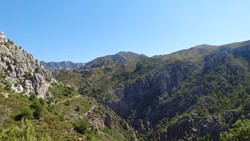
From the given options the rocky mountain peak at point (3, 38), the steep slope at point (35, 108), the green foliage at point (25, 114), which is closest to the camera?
the steep slope at point (35, 108)

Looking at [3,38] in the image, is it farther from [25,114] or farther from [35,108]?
[25,114]

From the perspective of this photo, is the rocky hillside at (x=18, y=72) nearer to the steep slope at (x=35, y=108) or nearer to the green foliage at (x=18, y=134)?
the steep slope at (x=35, y=108)

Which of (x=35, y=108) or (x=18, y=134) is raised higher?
(x=35, y=108)

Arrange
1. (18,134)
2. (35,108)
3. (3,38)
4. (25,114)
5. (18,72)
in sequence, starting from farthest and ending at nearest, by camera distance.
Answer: (3,38) < (18,72) < (35,108) < (25,114) < (18,134)

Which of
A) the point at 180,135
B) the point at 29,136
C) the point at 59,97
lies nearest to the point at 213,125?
the point at 180,135

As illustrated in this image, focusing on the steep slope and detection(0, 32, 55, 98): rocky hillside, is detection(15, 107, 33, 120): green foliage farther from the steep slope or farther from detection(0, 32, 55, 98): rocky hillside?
detection(0, 32, 55, 98): rocky hillside

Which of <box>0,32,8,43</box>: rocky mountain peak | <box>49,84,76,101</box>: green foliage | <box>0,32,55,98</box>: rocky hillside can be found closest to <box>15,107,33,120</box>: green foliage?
<box>0,32,55,98</box>: rocky hillside

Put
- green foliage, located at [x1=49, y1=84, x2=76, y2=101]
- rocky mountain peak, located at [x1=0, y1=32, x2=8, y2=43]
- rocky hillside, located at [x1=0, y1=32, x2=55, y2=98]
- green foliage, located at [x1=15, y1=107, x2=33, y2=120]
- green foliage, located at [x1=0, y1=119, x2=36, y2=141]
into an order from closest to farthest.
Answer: green foliage, located at [x1=0, y1=119, x2=36, y2=141] < green foliage, located at [x1=15, y1=107, x2=33, y2=120] < rocky hillside, located at [x1=0, y1=32, x2=55, y2=98] < rocky mountain peak, located at [x1=0, y1=32, x2=8, y2=43] < green foliage, located at [x1=49, y1=84, x2=76, y2=101]

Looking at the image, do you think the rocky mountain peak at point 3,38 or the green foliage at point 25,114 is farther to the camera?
the rocky mountain peak at point 3,38

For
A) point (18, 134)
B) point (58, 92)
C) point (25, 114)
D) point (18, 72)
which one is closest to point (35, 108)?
point (25, 114)

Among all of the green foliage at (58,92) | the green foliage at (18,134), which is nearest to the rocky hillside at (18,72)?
the green foliage at (58,92)

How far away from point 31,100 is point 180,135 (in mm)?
125313

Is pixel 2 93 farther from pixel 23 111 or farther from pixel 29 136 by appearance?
pixel 29 136

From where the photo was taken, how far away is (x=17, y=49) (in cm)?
10081
